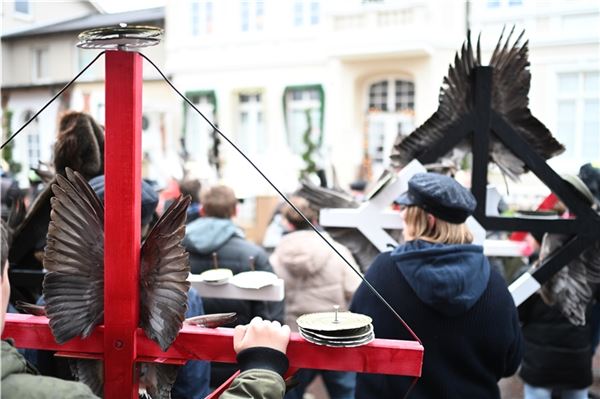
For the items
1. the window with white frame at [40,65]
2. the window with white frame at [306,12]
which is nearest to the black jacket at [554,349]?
the window with white frame at [306,12]

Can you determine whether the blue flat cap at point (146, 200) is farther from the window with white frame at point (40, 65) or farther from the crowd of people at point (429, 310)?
the window with white frame at point (40, 65)

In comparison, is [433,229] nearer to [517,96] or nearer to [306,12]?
[517,96]

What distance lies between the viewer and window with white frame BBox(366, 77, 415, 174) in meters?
15.2

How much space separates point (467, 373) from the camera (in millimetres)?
1932

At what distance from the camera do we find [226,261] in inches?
117

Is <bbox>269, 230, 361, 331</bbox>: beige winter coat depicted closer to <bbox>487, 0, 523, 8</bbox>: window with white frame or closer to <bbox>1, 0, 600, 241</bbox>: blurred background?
<bbox>1, 0, 600, 241</bbox>: blurred background

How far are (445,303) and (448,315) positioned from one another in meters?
0.07

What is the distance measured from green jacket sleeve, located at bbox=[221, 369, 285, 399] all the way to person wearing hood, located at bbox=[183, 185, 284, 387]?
1.68 meters

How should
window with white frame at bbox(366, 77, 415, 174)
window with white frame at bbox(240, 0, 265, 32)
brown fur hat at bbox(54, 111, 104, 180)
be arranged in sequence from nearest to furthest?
brown fur hat at bbox(54, 111, 104, 180)
window with white frame at bbox(366, 77, 415, 174)
window with white frame at bbox(240, 0, 265, 32)

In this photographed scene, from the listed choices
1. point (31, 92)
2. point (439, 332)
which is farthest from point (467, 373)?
point (31, 92)

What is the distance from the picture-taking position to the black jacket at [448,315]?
6.05 feet

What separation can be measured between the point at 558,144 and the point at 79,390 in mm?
2123

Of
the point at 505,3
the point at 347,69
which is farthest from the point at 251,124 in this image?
the point at 505,3

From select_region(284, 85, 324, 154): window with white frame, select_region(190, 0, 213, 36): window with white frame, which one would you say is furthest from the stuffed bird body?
select_region(190, 0, 213, 36): window with white frame
